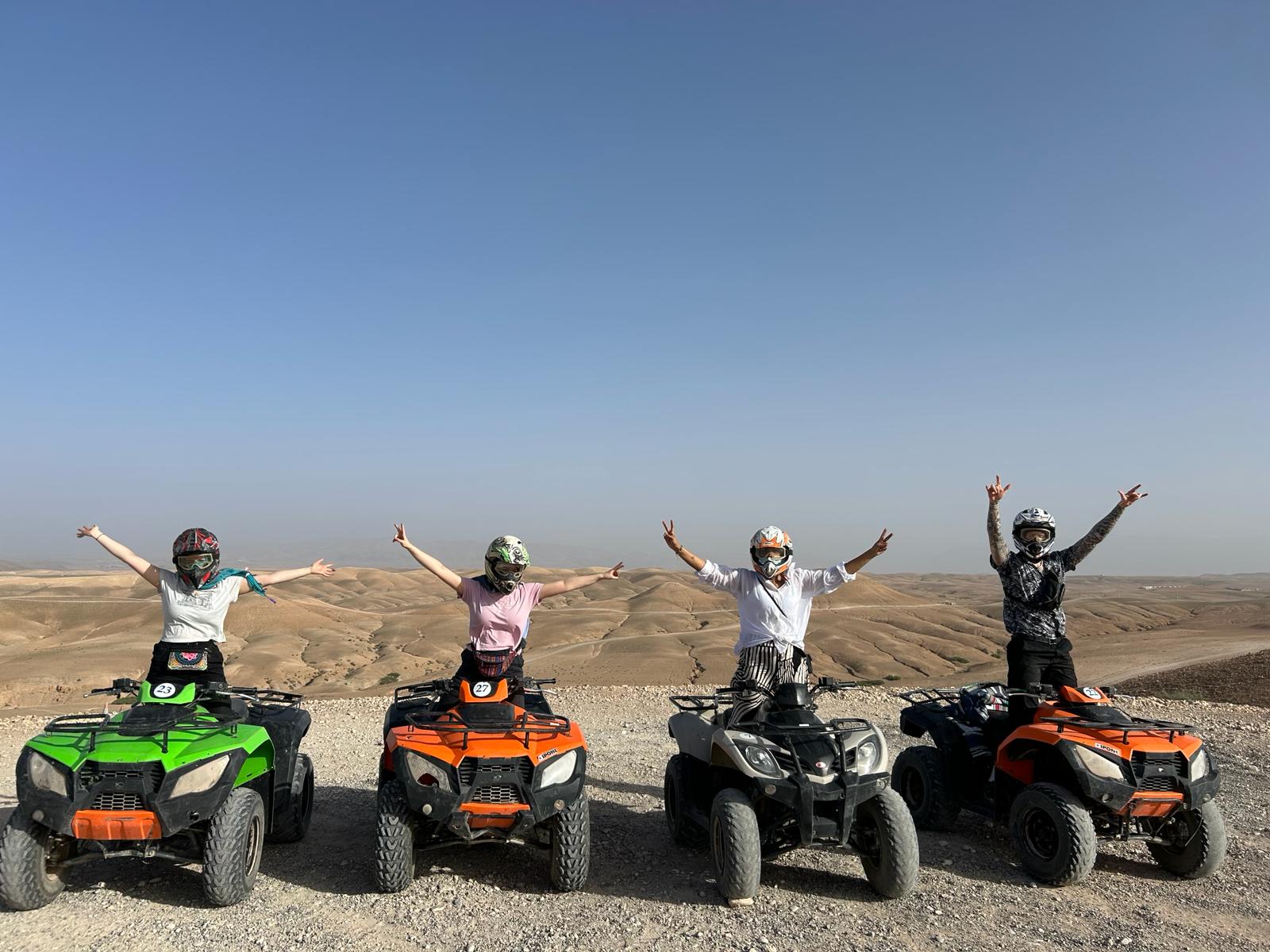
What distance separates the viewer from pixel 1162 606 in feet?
240

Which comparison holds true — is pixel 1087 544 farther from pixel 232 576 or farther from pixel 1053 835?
pixel 232 576

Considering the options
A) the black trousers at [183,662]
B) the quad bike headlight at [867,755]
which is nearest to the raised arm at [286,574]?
the black trousers at [183,662]

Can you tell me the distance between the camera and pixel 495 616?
661 cm

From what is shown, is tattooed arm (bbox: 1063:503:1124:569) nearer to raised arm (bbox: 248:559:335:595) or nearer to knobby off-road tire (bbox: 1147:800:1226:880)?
knobby off-road tire (bbox: 1147:800:1226:880)

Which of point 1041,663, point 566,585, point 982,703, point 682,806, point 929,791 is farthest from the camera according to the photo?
point 982,703

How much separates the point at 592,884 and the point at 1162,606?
266 ft

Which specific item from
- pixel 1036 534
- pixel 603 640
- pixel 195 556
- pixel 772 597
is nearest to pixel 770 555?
pixel 772 597

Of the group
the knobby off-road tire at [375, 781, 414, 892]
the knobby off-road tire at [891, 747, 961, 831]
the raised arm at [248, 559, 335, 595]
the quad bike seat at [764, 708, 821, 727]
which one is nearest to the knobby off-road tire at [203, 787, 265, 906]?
the knobby off-road tire at [375, 781, 414, 892]

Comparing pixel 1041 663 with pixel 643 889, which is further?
pixel 1041 663

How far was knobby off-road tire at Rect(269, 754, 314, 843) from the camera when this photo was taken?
652cm

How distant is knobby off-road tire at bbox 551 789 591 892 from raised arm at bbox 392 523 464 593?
78.0 inches

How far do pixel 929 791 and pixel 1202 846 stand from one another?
1930mm

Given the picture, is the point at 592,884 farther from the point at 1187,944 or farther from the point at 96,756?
the point at 1187,944

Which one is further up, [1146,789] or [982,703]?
[982,703]
